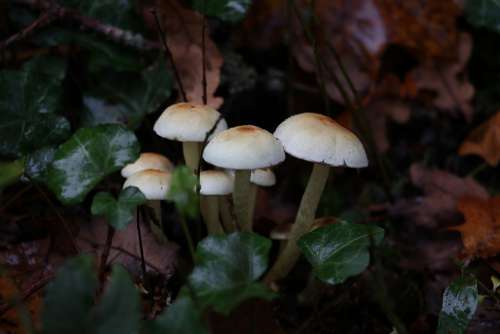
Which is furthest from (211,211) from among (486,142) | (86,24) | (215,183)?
(486,142)

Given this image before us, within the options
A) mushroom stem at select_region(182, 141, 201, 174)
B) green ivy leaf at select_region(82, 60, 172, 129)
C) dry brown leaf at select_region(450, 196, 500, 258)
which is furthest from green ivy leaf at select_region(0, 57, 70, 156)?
dry brown leaf at select_region(450, 196, 500, 258)

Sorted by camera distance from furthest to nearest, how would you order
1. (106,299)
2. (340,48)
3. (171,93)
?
1. (340,48)
2. (171,93)
3. (106,299)

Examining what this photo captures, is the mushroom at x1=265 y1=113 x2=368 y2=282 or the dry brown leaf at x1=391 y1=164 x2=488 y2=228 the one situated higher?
the mushroom at x1=265 y1=113 x2=368 y2=282

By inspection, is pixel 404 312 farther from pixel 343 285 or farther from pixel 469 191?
pixel 469 191

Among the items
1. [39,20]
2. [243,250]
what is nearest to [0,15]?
[39,20]

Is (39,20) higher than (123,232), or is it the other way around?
(39,20)

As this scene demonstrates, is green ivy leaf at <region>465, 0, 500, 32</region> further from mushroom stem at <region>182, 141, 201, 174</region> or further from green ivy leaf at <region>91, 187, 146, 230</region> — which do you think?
green ivy leaf at <region>91, 187, 146, 230</region>

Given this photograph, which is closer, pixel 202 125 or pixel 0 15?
pixel 202 125

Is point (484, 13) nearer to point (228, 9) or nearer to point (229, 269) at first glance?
point (228, 9)
